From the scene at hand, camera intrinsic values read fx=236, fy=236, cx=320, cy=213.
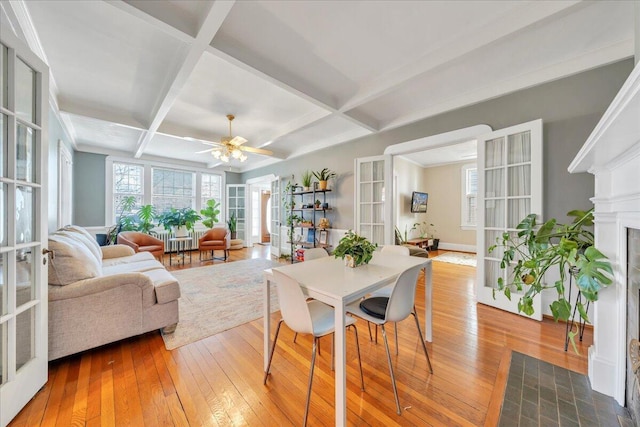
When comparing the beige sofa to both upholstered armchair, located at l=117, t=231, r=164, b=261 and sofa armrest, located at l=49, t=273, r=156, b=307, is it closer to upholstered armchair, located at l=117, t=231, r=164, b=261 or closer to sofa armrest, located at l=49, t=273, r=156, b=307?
sofa armrest, located at l=49, t=273, r=156, b=307

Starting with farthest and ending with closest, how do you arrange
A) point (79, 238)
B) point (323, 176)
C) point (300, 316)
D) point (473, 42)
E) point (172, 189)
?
point (172, 189) < point (323, 176) < point (79, 238) < point (473, 42) < point (300, 316)

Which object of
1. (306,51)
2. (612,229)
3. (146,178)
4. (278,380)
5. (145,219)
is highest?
(306,51)

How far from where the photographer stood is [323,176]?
4.88m

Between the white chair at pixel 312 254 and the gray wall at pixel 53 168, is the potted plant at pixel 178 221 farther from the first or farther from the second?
the white chair at pixel 312 254

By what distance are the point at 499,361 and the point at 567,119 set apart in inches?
95.6

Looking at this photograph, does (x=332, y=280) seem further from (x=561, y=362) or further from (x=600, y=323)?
(x=561, y=362)

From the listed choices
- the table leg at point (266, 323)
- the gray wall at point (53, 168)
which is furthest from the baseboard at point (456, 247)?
the gray wall at point (53, 168)

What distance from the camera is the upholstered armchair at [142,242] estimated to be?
477 cm

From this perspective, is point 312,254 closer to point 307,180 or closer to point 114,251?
point 307,180

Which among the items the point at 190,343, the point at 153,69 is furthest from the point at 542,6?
the point at 190,343

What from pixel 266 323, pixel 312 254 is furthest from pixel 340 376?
pixel 312 254

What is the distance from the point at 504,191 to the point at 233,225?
6.79m

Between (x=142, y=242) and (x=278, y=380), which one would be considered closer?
(x=278, y=380)

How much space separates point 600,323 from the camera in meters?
1.51
